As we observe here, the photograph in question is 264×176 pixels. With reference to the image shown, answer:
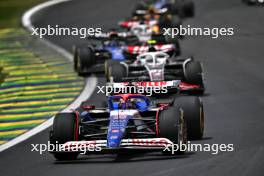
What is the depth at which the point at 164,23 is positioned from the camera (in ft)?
120

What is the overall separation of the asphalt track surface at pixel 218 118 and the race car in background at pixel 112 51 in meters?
1.43

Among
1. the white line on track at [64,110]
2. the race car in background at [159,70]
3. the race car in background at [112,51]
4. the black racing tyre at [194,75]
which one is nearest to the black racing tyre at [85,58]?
the race car in background at [112,51]

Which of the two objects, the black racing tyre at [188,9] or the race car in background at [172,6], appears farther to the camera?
the black racing tyre at [188,9]

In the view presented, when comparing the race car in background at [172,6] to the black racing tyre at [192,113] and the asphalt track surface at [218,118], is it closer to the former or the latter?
the asphalt track surface at [218,118]

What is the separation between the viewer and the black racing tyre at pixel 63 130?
51.0 ft

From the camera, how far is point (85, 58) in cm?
2870

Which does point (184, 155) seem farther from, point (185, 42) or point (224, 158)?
point (185, 42)

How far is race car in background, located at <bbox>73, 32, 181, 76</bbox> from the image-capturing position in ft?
93.4

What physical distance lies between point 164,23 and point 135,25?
3.54m

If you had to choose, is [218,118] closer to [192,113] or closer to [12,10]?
[192,113]

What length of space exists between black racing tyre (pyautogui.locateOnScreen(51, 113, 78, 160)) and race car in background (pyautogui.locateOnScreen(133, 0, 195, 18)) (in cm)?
2581

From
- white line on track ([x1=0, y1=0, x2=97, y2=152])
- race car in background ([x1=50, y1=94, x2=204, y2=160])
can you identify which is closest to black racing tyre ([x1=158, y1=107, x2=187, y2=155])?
race car in background ([x1=50, y1=94, x2=204, y2=160])

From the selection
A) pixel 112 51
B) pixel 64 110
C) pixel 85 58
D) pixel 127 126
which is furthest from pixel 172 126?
pixel 112 51

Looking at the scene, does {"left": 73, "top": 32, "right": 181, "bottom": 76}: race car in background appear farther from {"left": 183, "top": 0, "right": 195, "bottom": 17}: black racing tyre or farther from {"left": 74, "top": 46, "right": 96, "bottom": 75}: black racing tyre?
{"left": 183, "top": 0, "right": 195, "bottom": 17}: black racing tyre
